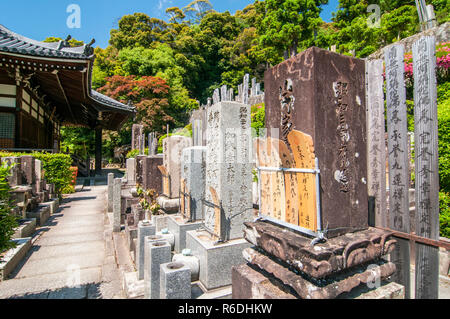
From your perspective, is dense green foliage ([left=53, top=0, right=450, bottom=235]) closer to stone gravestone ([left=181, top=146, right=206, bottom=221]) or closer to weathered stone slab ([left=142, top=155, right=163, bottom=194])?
weathered stone slab ([left=142, top=155, right=163, bottom=194])

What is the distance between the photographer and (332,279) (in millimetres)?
1571

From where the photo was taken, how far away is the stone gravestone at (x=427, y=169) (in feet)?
5.40

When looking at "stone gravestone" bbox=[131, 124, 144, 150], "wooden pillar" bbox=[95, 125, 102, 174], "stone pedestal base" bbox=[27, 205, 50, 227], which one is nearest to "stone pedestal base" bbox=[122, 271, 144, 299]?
"stone pedestal base" bbox=[27, 205, 50, 227]

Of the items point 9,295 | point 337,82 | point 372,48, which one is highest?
point 372,48

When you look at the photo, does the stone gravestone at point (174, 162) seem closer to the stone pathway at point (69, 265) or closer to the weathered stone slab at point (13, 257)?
the stone pathway at point (69, 265)

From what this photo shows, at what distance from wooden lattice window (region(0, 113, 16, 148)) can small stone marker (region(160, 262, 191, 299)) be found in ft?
31.4

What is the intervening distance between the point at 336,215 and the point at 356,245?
0.23 m

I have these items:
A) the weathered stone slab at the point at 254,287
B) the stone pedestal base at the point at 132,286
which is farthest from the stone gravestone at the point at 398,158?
the stone pedestal base at the point at 132,286

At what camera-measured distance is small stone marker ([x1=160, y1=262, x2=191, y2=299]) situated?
7.73 feet

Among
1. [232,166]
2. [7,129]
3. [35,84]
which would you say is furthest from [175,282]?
[35,84]

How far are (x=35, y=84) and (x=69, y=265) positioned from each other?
9.33 metres

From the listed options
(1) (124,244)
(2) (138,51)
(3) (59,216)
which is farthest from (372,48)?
(2) (138,51)

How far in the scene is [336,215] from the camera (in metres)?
1.71
